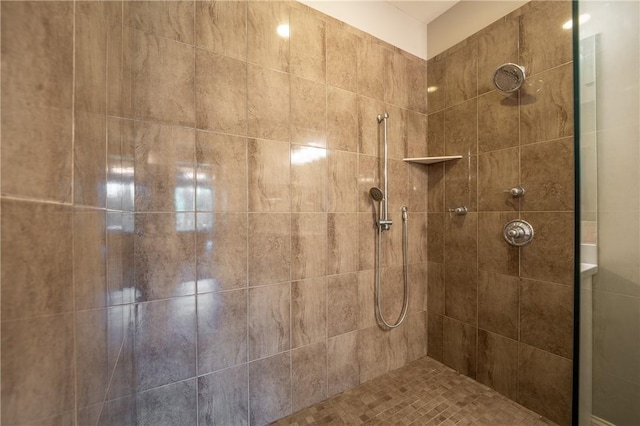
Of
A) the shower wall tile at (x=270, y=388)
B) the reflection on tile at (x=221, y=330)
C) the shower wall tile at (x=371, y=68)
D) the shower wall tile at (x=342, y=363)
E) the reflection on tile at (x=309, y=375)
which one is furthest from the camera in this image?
the shower wall tile at (x=371, y=68)

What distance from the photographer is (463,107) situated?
1.59m

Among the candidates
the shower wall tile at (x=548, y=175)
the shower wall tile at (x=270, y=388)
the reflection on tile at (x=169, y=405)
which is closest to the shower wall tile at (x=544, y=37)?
the shower wall tile at (x=548, y=175)

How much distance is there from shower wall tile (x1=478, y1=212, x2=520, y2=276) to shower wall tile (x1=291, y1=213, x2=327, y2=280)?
101cm

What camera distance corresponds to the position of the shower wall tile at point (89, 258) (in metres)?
0.31

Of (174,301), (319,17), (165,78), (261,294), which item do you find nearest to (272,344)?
(261,294)

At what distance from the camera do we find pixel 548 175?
1220mm

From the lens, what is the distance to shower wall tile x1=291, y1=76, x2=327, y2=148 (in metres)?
1.30

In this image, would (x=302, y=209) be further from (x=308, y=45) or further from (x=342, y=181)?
(x=308, y=45)

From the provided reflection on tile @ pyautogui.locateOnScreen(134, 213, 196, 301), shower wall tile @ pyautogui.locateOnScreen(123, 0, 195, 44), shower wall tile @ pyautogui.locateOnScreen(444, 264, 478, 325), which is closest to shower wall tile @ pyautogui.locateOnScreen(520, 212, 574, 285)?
shower wall tile @ pyautogui.locateOnScreen(444, 264, 478, 325)

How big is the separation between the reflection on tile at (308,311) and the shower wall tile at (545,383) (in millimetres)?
1128

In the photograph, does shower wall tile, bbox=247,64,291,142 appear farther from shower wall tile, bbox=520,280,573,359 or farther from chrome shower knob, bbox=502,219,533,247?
shower wall tile, bbox=520,280,573,359

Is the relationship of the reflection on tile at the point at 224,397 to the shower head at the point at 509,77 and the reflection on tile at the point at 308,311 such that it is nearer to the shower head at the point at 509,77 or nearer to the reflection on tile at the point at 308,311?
the reflection on tile at the point at 308,311

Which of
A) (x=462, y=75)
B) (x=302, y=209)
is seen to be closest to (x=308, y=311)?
(x=302, y=209)

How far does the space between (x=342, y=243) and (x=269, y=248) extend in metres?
0.46
